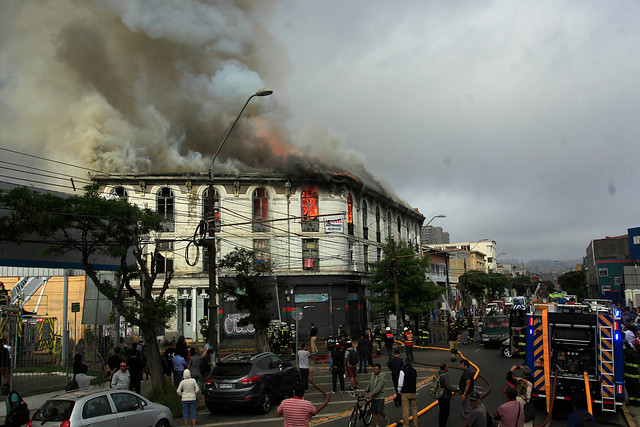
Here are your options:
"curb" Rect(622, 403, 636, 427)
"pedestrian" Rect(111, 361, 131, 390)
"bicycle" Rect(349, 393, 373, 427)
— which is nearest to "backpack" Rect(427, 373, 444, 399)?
"bicycle" Rect(349, 393, 373, 427)

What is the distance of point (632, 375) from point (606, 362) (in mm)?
2239

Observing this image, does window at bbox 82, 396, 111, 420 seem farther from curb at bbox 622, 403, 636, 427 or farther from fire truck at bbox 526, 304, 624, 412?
curb at bbox 622, 403, 636, 427

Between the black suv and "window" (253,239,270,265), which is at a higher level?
"window" (253,239,270,265)

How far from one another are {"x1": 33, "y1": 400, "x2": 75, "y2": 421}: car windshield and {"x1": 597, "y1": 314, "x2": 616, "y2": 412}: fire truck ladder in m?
11.3

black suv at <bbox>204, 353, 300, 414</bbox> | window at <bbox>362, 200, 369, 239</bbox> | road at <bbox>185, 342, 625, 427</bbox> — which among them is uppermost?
window at <bbox>362, 200, 369, 239</bbox>


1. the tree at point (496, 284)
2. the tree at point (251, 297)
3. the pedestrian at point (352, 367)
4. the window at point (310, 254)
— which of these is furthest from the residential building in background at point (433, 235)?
the pedestrian at point (352, 367)

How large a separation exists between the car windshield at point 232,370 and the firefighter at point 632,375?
31.9 feet

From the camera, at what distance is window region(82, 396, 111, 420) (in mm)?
9289

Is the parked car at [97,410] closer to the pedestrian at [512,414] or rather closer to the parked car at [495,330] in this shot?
the pedestrian at [512,414]

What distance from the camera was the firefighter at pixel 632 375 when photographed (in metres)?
13.0

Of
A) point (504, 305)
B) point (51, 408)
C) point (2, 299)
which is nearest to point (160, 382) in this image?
point (51, 408)

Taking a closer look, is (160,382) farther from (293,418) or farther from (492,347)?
Result: (492,347)

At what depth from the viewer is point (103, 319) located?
1945cm

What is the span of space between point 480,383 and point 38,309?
103ft
